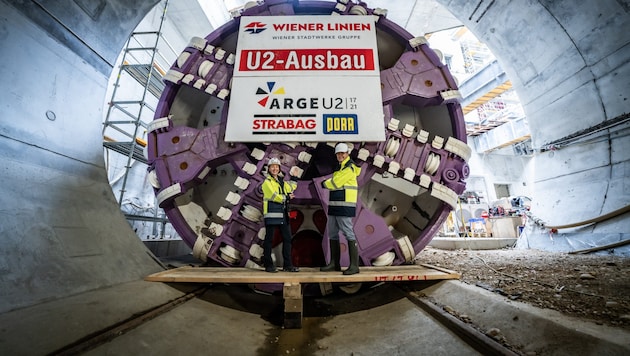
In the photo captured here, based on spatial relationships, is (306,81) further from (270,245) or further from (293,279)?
(293,279)

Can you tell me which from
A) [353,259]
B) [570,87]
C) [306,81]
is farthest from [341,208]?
[570,87]

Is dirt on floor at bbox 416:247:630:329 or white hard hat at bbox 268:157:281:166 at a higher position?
white hard hat at bbox 268:157:281:166

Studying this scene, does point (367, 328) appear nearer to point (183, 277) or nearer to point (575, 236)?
point (183, 277)

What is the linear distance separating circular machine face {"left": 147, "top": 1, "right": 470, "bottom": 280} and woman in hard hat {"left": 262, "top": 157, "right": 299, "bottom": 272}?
0.16 m

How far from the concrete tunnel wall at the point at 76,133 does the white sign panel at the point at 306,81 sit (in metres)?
1.29

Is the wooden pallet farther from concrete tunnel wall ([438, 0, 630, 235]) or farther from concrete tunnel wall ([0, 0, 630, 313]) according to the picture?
concrete tunnel wall ([438, 0, 630, 235])

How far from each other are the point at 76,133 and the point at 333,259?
263cm

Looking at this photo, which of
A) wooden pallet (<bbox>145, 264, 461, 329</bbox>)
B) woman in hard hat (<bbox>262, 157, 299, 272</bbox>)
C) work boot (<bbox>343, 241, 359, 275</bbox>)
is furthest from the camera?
woman in hard hat (<bbox>262, 157, 299, 272</bbox>)

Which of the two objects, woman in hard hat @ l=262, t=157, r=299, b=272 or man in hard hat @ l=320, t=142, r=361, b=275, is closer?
man in hard hat @ l=320, t=142, r=361, b=275

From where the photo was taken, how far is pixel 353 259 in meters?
2.41

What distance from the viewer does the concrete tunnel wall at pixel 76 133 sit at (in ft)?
5.36

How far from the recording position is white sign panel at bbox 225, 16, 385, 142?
2.89 metres

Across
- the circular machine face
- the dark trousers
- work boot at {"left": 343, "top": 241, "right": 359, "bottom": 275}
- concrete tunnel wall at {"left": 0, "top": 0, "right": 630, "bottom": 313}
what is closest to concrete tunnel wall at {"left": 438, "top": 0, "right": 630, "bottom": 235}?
concrete tunnel wall at {"left": 0, "top": 0, "right": 630, "bottom": 313}

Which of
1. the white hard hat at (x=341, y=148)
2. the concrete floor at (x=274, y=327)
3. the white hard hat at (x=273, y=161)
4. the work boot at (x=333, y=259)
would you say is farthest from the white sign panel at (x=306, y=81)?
the concrete floor at (x=274, y=327)
